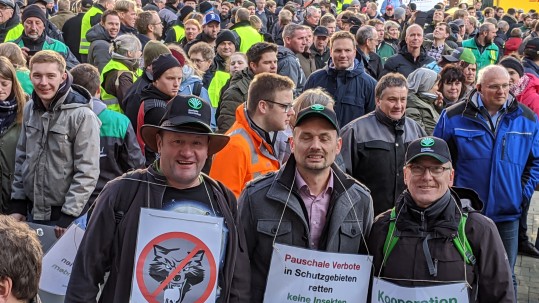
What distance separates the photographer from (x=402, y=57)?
36.3 feet

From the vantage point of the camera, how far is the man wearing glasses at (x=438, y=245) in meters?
3.77

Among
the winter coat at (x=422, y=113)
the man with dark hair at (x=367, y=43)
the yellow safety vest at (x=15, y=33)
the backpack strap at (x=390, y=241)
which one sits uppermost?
the man with dark hair at (x=367, y=43)

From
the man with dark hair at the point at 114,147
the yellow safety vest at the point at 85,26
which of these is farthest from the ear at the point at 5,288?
the yellow safety vest at the point at 85,26

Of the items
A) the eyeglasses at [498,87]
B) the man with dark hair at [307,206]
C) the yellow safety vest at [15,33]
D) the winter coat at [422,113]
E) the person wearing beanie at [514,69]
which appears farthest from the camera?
the yellow safety vest at [15,33]

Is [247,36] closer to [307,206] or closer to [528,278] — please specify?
[528,278]

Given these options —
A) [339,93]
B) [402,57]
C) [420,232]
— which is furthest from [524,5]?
[420,232]

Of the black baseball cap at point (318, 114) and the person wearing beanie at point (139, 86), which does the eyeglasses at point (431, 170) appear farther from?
the person wearing beanie at point (139, 86)

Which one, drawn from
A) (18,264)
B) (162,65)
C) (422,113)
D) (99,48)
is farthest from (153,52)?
(18,264)

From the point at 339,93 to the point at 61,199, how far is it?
3.36m

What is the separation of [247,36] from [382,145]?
6.91 meters

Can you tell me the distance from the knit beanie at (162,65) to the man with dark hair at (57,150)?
103cm

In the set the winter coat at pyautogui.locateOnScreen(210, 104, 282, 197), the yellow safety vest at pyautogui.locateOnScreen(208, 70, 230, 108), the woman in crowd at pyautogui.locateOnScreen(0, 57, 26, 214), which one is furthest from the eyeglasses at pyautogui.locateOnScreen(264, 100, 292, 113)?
the yellow safety vest at pyautogui.locateOnScreen(208, 70, 230, 108)

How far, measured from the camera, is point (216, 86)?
9297mm

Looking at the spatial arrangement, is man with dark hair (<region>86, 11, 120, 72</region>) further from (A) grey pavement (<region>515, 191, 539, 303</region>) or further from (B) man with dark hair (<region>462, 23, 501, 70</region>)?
(B) man with dark hair (<region>462, 23, 501, 70</region>)
